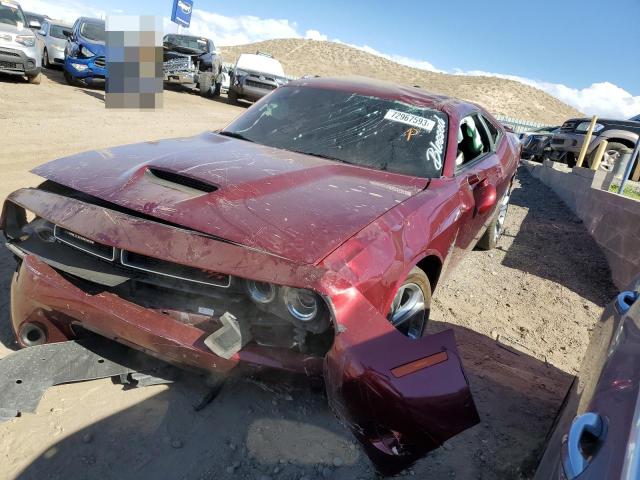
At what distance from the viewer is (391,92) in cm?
364

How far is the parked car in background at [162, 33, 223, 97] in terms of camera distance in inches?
583

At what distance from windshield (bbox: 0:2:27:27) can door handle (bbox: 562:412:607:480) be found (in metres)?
13.4

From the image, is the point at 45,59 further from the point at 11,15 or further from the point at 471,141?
the point at 471,141

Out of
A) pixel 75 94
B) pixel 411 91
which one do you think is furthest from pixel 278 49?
pixel 411 91

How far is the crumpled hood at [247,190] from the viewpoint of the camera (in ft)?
6.36

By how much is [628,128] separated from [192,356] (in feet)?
38.2

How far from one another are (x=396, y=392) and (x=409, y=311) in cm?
100

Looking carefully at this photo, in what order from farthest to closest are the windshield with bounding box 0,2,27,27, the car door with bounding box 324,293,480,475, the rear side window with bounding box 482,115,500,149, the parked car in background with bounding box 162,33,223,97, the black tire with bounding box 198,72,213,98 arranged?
the black tire with bounding box 198,72,213,98
the parked car in background with bounding box 162,33,223,97
the windshield with bounding box 0,2,27,27
the rear side window with bounding box 482,115,500,149
the car door with bounding box 324,293,480,475

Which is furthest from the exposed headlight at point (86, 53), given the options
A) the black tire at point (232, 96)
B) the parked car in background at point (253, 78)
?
the black tire at point (232, 96)

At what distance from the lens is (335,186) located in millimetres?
2564

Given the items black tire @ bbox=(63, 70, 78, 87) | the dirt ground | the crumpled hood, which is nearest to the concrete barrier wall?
the dirt ground

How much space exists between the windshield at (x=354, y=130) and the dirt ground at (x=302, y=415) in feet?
4.01

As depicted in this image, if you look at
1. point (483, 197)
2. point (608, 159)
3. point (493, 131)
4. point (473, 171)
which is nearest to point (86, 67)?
point (493, 131)

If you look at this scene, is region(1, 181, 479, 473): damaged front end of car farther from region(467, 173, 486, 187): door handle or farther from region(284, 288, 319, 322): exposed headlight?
region(467, 173, 486, 187): door handle
